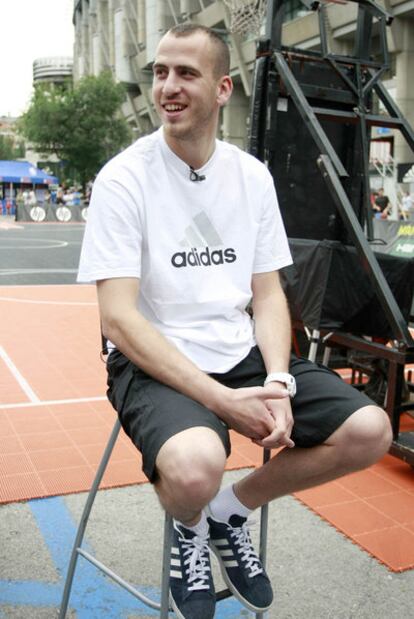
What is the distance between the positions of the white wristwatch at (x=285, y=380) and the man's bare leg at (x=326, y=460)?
0.19 metres

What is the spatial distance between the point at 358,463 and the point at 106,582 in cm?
125

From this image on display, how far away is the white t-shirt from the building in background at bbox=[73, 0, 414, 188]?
Result: 267 cm

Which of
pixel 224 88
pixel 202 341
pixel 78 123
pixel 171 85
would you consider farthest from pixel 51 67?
pixel 202 341

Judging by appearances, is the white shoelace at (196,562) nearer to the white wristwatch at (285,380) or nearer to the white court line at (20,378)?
the white wristwatch at (285,380)

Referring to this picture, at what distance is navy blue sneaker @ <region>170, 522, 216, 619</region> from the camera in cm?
213

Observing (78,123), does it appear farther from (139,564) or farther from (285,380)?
(285,380)

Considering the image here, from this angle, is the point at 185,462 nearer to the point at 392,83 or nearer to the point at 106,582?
the point at 106,582

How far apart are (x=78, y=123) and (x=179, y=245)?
46851mm

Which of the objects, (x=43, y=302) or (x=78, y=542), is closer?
(x=78, y=542)

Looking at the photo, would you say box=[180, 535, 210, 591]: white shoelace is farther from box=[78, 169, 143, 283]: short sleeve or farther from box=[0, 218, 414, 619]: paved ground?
box=[78, 169, 143, 283]: short sleeve

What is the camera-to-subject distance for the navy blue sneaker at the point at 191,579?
6.98ft

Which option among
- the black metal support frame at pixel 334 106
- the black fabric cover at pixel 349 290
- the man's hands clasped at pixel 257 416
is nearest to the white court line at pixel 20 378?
the black fabric cover at pixel 349 290

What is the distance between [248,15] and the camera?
18.6m

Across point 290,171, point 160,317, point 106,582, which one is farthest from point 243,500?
point 290,171
